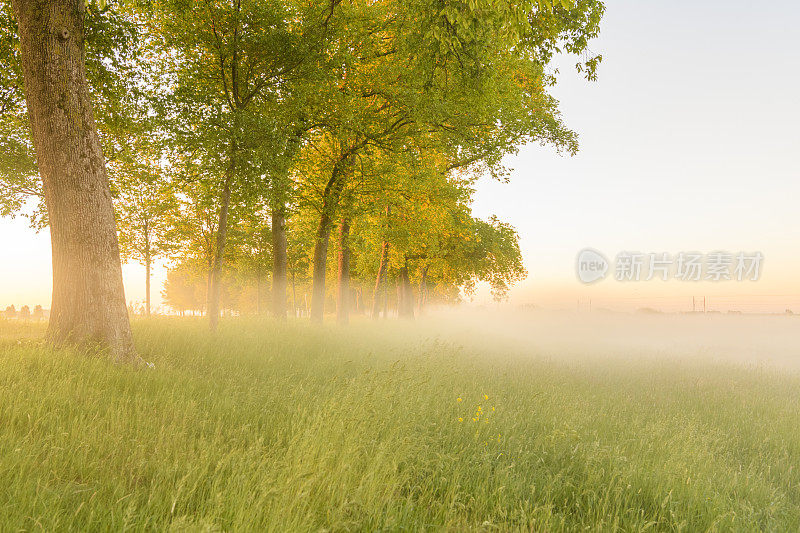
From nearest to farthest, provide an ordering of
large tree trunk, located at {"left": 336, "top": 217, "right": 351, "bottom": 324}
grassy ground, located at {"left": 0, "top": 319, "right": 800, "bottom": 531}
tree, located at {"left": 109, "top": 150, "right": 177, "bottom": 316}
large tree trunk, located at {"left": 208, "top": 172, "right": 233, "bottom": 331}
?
grassy ground, located at {"left": 0, "top": 319, "right": 800, "bottom": 531}
large tree trunk, located at {"left": 208, "top": 172, "right": 233, "bottom": 331}
tree, located at {"left": 109, "top": 150, "right": 177, "bottom": 316}
large tree trunk, located at {"left": 336, "top": 217, "right": 351, "bottom": 324}

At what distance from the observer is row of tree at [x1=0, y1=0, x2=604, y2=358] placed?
7.45 m

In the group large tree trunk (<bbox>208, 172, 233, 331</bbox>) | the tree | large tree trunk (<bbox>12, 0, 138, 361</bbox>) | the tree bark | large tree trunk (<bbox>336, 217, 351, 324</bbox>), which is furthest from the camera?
the tree bark

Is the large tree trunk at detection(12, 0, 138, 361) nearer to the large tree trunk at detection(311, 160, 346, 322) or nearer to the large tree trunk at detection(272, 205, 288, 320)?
the large tree trunk at detection(272, 205, 288, 320)

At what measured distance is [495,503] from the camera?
3816 mm

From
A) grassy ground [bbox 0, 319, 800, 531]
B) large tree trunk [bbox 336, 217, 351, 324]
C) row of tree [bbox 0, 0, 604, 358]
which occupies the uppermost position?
row of tree [bbox 0, 0, 604, 358]

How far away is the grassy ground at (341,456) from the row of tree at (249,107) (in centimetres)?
272

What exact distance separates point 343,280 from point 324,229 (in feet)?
18.2

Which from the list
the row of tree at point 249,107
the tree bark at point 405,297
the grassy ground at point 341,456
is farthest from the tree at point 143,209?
the tree bark at point 405,297

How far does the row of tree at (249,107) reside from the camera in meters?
7.45

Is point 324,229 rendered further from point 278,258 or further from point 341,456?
point 341,456

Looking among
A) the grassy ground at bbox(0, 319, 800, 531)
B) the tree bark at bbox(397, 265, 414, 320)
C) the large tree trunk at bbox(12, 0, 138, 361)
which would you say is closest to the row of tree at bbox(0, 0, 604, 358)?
the large tree trunk at bbox(12, 0, 138, 361)

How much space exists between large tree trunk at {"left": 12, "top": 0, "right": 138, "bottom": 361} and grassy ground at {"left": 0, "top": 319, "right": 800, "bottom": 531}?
0.80m

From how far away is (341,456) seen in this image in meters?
3.82

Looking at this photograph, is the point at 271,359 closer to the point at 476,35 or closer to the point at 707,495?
the point at 707,495
